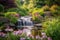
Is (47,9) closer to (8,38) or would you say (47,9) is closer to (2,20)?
(2,20)

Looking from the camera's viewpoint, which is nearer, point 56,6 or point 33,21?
point 33,21

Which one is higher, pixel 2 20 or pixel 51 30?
pixel 51 30

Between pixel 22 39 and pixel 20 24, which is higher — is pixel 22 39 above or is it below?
above

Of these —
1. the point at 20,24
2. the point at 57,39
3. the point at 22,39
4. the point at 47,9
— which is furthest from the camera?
the point at 47,9

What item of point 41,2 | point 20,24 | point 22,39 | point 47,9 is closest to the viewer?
point 22,39

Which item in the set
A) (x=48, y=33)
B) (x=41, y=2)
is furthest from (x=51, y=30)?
(x=41, y=2)

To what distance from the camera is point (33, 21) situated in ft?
51.2

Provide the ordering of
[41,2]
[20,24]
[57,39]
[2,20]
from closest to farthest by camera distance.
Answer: [57,39], [2,20], [20,24], [41,2]

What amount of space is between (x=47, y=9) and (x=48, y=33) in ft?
44.2

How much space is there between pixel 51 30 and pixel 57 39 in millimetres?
506

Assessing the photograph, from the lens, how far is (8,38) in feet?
22.4

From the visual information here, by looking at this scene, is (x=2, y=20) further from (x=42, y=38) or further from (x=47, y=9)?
(x=47, y=9)

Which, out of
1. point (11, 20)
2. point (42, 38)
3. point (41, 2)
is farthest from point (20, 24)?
point (41, 2)

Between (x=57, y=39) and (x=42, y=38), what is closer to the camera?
(x=42, y=38)
